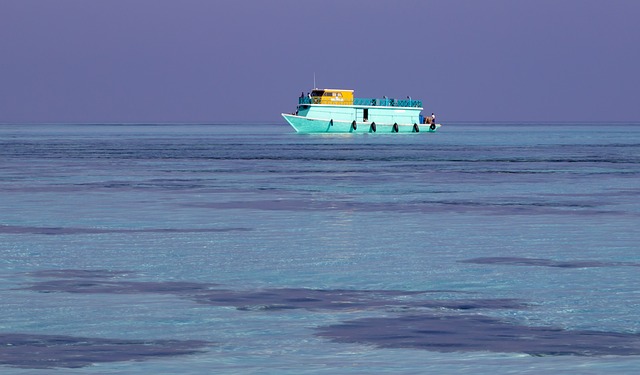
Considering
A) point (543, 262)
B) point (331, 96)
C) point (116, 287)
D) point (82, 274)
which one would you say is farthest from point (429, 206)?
point (331, 96)

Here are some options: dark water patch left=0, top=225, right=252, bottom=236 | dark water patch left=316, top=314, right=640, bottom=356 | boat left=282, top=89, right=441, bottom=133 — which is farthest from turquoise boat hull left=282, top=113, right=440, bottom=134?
dark water patch left=316, top=314, right=640, bottom=356

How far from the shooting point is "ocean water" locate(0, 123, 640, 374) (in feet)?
43.4

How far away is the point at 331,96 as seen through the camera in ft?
458

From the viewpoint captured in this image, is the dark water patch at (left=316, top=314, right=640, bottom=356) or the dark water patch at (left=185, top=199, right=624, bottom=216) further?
the dark water patch at (left=185, top=199, right=624, bottom=216)

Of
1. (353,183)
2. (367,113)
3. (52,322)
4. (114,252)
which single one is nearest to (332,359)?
(52,322)

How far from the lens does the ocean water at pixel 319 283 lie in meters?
13.2

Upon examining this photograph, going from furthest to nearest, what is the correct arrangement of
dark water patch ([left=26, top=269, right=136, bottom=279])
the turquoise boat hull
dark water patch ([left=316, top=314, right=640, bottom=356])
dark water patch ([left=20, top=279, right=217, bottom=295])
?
1. the turquoise boat hull
2. dark water patch ([left=26, top=269, right=136, bottom=279])
3. dark water patch ([left=20, top=279, right=217, bottom=295])
4. dark water patch ([left=316, top=314, right=640, bottom=356])

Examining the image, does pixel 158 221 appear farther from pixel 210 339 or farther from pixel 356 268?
pixel 210 339

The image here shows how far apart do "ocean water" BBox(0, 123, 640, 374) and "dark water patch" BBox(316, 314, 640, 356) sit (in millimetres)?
37

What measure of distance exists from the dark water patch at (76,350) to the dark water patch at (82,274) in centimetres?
507

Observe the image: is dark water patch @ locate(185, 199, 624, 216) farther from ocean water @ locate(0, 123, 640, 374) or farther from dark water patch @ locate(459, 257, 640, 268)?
dark water patch @ locate(459, 257, 640, 268)

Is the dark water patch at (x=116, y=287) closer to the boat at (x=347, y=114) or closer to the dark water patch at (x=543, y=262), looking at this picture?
the dark water patch at (x=543, y=262)

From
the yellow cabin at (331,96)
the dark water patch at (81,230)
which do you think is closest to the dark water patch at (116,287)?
the dark water patch at (81,230)

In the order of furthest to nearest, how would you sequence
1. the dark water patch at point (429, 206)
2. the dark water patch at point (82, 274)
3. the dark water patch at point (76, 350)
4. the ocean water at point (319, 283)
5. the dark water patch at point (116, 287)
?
the dark water patch at point (429, 206)
the dark water patch at point (82, 274)
the dark water patch at point (116, 287)
the ocean water at point (319, 283)
the dark water patch at point (76, 350)
